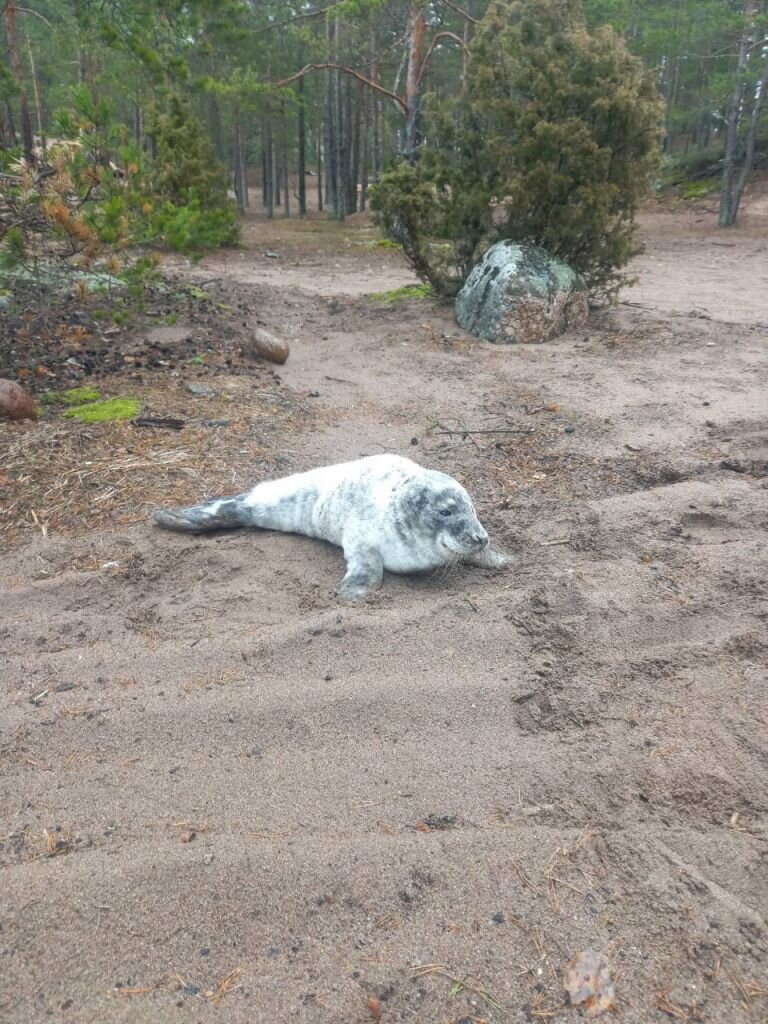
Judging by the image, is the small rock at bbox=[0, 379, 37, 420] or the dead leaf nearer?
the dead leaf

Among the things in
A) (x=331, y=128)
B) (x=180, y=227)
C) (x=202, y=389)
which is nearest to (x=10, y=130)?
(x=331, y=128)

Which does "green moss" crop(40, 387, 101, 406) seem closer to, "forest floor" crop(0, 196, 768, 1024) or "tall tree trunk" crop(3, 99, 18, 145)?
"forest floor" crop(0, 196, 768, 1024)

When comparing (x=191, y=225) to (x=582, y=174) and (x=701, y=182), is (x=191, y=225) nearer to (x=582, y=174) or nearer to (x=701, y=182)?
(x=582, y=174)

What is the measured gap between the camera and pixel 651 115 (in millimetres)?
7719

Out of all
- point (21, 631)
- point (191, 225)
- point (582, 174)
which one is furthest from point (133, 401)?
point (582, 174)

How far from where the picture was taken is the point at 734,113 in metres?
18.3

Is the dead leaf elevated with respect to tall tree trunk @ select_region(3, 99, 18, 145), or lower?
lower

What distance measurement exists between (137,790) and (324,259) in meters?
14.1

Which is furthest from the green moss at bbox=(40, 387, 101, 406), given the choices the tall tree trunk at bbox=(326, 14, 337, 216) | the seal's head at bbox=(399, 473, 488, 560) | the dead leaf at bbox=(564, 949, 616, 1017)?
the tall tree trunk at bbox=(326, 14, 337, 216)

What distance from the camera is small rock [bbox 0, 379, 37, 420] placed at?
5.11 metres

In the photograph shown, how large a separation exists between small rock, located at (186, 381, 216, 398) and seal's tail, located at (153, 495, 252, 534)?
6.61 ft

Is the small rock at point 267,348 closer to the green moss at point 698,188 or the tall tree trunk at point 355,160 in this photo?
the green moss at point 698,188

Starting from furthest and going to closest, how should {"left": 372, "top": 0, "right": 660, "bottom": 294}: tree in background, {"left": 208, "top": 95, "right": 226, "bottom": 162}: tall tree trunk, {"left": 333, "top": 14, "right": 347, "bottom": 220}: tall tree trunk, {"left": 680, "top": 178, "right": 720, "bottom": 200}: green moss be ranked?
{"left": 208, "top": 95, "right": 226, "bottom": 162}: tall tree trunk, {"left": 680, "top": 178, "right": 720, "bottom": 200}: green moss, {"left": 333, "top": 14, "right": 347, "bottom": 220}: tall tree trunk, {"left": 372, "top": 0, "right": 660, "bottom": 294}: tree in background

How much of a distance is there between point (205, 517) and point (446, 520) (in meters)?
1.37
